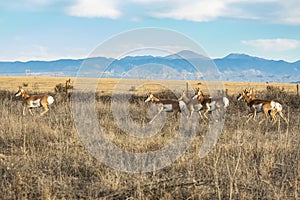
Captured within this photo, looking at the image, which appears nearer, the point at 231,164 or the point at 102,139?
the point at 231,164

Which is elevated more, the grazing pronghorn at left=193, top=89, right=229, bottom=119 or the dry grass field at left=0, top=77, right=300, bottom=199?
the grazing pronghorn at left=193, top=89, right=229, bottom=119

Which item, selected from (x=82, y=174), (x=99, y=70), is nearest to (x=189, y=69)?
(x=99, y=70)

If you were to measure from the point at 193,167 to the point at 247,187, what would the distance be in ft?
4.31

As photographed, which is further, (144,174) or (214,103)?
(214,103)

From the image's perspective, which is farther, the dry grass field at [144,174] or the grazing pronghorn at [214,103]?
the grazing pronghorn at [214,103]

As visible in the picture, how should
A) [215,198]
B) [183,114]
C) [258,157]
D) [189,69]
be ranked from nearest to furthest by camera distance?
1. [215,198]
2. [258,157]
3. [189,69]
4. [183,114]

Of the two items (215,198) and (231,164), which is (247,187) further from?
(231,164)

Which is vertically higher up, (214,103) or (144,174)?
(214,103)

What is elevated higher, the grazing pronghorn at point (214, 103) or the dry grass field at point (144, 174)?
the grazing pronghorn at point (214, 103)

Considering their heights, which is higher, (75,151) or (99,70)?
(99,70)

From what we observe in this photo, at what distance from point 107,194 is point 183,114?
11.1 meters

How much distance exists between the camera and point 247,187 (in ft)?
16.9

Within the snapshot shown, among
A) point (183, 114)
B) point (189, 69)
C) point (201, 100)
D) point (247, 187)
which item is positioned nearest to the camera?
point (247, 187)

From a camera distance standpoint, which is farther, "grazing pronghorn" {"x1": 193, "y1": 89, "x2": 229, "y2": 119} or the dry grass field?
"grazing pronghorn" {"x1": 193, "y1": 89, "x2": 229, "y2": 119}
